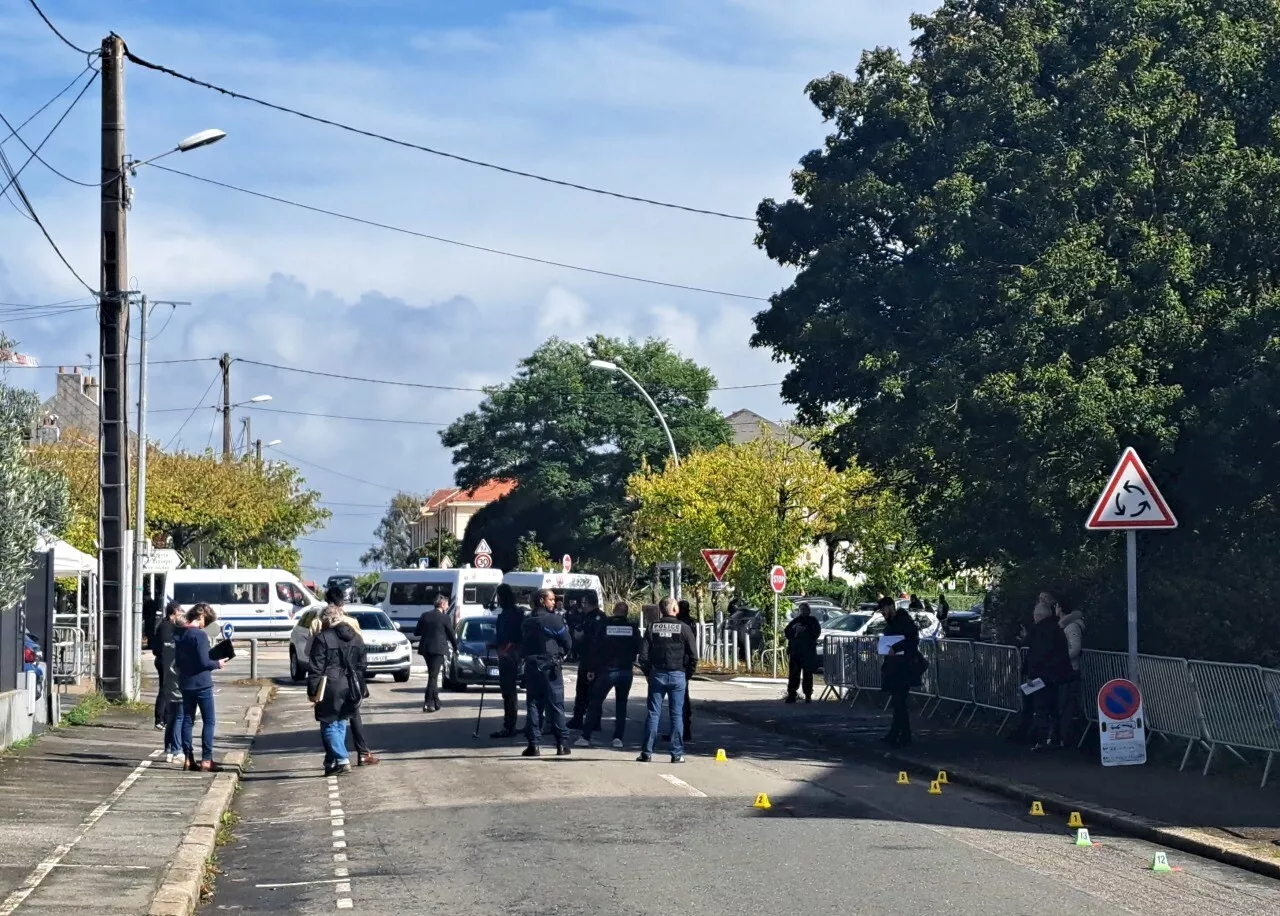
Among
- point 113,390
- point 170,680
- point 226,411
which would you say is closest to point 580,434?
point 226,411

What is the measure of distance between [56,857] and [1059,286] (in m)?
11.7

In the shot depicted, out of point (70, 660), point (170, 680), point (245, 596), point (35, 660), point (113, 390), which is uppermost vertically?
point (113, 390)

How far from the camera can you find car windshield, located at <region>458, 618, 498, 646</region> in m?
31.3

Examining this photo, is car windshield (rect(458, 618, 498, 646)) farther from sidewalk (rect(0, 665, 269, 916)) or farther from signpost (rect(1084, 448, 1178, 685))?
signpost (rect(1084, 448, 1178, 685))

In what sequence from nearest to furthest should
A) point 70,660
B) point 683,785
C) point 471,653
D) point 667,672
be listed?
point 683,785
point 667,672
point 471,653
point 70,660

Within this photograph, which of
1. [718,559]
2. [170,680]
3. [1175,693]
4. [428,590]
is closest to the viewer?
[1175,693]

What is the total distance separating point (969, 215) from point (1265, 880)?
1109 cm

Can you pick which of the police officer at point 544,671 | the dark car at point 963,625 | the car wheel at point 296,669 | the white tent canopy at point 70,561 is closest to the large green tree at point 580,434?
the dark car at point 963,625

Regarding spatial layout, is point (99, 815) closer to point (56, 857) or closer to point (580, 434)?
point (56, 857)

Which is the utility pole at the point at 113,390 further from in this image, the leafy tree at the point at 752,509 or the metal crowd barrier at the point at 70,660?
the leafy tree at the point at 752,509

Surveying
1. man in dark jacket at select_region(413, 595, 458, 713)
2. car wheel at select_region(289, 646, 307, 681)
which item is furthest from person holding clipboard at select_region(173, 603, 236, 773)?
car wheel at select_region(289, 646, 307, 681)

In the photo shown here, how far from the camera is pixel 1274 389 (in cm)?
1675

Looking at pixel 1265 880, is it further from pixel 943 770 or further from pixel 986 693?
pixel 986 693

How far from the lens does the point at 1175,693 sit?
1681 cm
